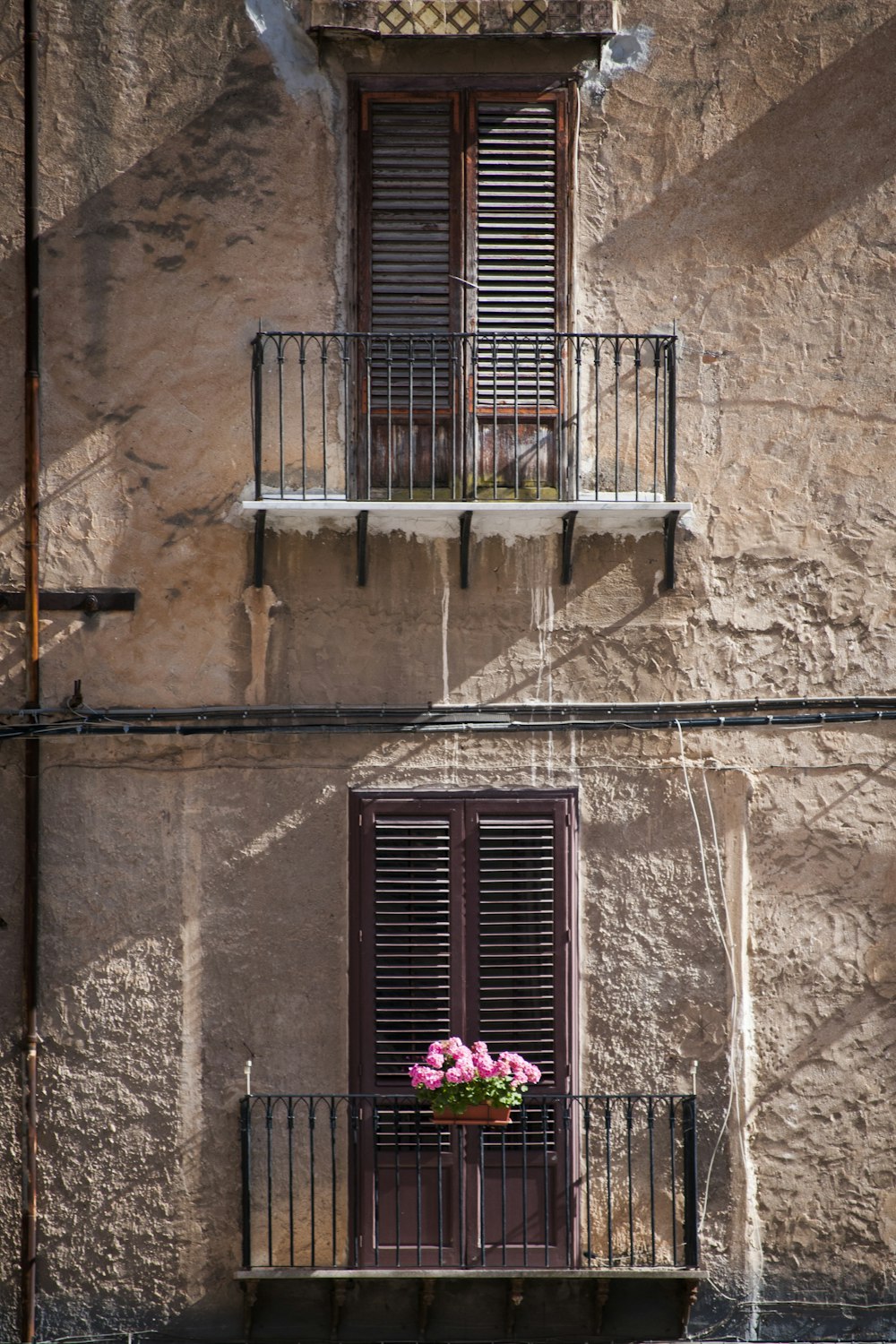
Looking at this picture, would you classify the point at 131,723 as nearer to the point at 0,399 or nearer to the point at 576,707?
the point at 0,399

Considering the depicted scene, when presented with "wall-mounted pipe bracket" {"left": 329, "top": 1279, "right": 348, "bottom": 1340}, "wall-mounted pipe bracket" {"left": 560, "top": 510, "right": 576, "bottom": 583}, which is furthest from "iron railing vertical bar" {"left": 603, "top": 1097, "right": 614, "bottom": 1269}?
"wall-mounted pipe bracket" {"left": 560, "top": 510, "right": 576, "bottom": 583}

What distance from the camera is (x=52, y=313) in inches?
273

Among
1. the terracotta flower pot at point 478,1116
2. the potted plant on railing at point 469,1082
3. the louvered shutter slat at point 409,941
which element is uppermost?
the louvered shutter slat at point 409,941

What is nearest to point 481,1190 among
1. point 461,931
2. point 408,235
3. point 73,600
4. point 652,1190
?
point 652,1190

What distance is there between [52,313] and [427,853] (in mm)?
3453

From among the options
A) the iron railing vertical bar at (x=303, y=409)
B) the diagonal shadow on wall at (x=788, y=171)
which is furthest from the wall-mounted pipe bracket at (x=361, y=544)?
the diagonal shadow on wall at (x=788, y=171)

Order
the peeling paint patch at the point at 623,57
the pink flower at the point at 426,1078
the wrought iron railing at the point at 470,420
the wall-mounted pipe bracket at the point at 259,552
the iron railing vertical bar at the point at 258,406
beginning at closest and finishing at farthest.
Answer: the pink flower at the point at 426,1078
the iron railing vertical bar at the point at 258,406
the wall-mounted pipe bracket at the point at 259,552
the wrought iron railing at the point at 470,420
the peeling paint patch at the point at 623,57

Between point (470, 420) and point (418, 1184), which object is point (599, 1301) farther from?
point (470, 420)

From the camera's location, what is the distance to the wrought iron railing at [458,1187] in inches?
261

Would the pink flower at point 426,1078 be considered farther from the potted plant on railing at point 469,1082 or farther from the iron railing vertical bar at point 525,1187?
the iron railing vertical bar at point 525,1187

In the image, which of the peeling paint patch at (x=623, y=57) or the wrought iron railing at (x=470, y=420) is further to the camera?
the peeling paint patch at (x=623, y=57)

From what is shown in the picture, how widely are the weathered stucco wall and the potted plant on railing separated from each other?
0.65m

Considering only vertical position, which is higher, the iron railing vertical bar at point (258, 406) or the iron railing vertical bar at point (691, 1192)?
the iron railing vertical bar at point (258, 406)

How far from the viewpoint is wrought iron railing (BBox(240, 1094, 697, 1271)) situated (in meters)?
6.63
